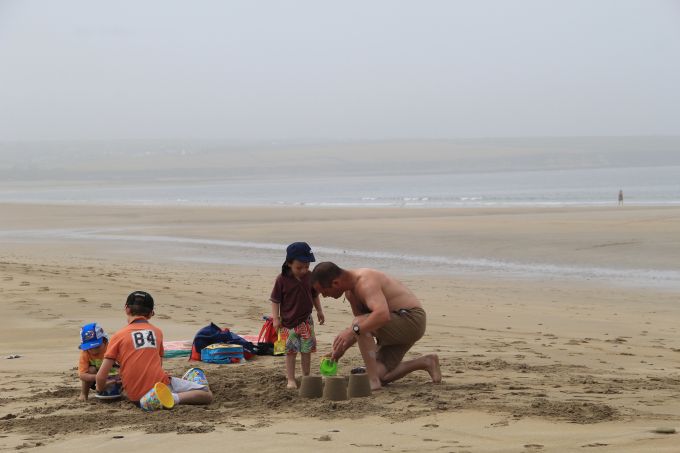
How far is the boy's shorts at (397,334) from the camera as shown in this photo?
739 centimetres

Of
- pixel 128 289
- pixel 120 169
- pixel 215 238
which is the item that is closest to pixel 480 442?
pixel 128 289

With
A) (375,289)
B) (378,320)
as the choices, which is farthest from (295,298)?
(378,320)

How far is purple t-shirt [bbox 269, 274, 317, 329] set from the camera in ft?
24.8

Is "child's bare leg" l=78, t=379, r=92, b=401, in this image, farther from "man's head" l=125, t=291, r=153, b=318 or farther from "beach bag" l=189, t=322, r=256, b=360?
"beach bag" l=189, t=322, r=256, b=360

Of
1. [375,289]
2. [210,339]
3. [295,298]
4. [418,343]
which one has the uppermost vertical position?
[375,289]

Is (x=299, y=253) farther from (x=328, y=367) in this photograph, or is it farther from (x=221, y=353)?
(x=221, y=353)

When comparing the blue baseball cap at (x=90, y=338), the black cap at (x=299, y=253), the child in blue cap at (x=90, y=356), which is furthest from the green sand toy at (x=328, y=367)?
the blue baseball cap at (x=90, y=338)

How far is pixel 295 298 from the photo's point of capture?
299 inches

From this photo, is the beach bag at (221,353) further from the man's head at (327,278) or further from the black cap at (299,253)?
the man's head at (327,278)

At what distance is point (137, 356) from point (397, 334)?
208cm

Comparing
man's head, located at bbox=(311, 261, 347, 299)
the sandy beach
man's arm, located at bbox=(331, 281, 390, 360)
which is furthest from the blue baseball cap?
man's arm, located at bbox=(331, 281, 390, 360)

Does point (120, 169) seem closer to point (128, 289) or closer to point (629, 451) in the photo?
point (128, 289)

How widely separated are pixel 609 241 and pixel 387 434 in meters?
19.8

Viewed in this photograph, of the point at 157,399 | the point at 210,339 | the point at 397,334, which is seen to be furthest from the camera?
the point at 210,339
